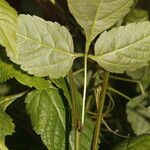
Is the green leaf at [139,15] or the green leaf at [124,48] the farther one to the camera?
the green leaf at [139,15]

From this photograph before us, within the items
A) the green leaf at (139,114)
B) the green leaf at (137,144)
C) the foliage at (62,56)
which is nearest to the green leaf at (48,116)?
the foliage at (62,56)

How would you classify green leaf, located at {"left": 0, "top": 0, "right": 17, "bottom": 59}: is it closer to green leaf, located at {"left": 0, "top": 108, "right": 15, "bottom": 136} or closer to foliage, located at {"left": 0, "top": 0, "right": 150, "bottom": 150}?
foliage, located at {"left": 0, "top": 0, "right": 150, "bottom": 150}

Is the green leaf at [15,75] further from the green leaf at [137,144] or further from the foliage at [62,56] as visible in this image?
the green leaf at [137,144]

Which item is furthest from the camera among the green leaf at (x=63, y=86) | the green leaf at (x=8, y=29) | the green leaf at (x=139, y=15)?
the green leaf at (x=139, y=15)

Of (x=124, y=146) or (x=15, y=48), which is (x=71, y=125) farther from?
(x=15, y=48)

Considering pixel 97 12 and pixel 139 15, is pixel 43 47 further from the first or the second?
pixel 139 15

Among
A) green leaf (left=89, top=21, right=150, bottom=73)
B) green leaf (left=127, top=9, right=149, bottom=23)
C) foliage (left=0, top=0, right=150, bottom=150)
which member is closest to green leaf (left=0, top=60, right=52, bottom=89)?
foliage (left=0, top=0, right=150, bottom=150)
